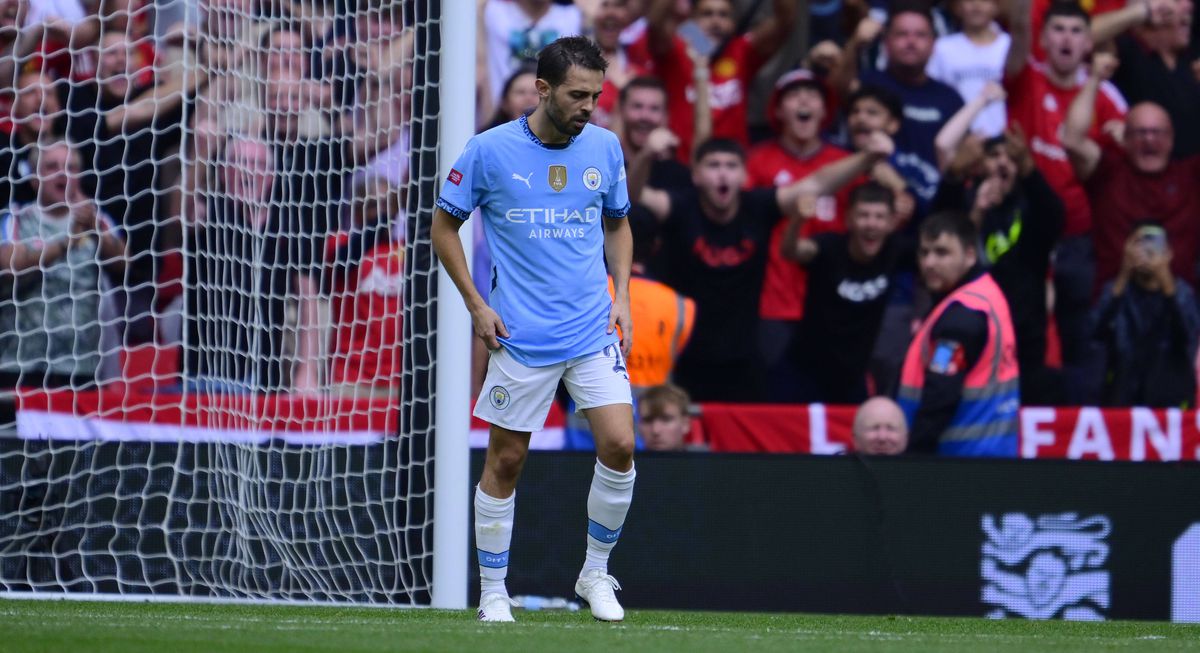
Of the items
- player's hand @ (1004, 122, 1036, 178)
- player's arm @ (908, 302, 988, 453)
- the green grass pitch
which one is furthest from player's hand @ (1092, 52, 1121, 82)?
the green grass pitch

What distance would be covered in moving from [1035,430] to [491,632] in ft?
13.6

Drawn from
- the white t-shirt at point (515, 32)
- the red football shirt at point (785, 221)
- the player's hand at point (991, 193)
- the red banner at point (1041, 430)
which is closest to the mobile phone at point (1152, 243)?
the player's hand at point (991, 193)

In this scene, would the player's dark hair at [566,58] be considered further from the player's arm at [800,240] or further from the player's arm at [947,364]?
the player's arm at [800,240]

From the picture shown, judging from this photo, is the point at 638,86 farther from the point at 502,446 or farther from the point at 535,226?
the point at 502,446

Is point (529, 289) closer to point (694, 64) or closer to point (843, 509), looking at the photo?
point (843, 509)

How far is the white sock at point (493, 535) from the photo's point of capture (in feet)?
17.9

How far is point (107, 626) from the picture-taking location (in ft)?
16.4

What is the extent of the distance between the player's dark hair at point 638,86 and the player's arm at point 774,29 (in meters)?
0.80

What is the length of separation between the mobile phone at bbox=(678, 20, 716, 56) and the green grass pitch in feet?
13.2

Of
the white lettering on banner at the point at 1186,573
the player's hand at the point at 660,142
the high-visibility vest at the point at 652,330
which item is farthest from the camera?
the player's hand at the point at 660,142

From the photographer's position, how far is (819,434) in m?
8.12

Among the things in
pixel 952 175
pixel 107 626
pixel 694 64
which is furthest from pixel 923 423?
pixel 107 626

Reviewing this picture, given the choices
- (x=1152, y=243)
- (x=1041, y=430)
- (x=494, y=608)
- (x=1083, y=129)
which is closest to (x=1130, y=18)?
(x=1083, y=129)

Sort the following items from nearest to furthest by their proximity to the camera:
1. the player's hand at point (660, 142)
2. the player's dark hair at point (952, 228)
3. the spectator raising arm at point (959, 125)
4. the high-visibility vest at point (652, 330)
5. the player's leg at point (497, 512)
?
the player's leg at point (497, 512), the player's dark hair at point (952, 228), the high-visibility vest at point (652, 330), the player's hand at point (660, 142), the spectator raising arm at point (959, 125)
